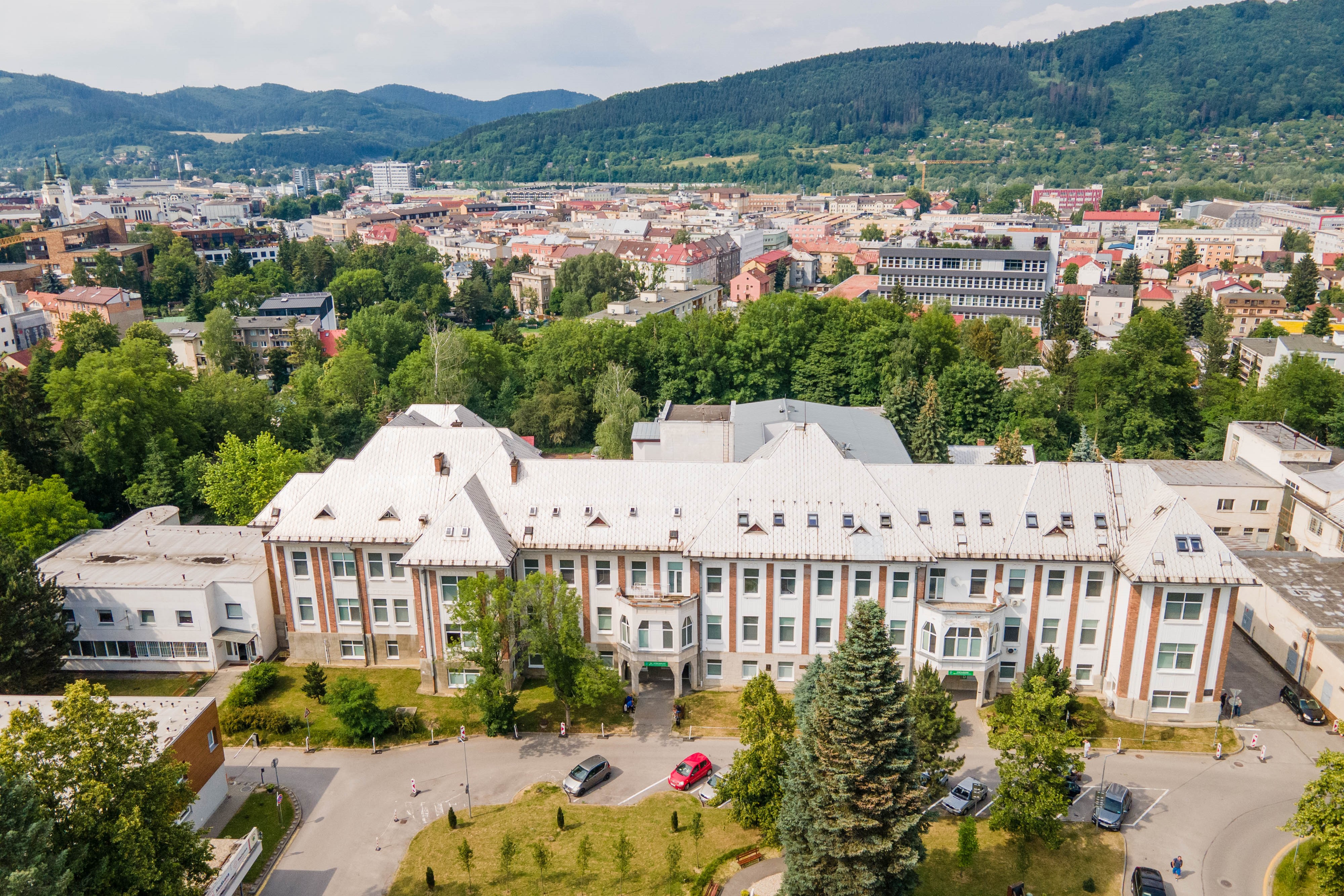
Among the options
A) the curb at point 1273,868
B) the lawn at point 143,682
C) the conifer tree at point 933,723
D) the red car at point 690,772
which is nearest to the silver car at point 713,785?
the red car at point 690,772

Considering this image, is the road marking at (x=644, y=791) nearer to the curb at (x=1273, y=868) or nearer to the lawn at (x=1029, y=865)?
the lawn at (x=1029, y=865)

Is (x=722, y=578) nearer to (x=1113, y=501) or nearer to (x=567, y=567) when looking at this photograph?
(x=567, y=567)

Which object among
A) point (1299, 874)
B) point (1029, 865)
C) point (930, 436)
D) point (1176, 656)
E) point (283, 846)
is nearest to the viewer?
point (1299, 874)

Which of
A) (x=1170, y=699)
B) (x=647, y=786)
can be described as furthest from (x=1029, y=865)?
(x=647, y=786)

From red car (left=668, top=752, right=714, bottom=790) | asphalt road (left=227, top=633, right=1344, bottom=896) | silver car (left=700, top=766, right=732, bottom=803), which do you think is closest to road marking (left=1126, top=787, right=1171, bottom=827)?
asphalt road (left=227, top=633, right=1344, bottom=896)

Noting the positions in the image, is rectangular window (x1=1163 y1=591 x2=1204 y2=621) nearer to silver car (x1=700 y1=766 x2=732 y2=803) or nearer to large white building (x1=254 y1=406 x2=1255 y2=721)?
large white building (x1=254 y1=406 x2=1255 y2=721)

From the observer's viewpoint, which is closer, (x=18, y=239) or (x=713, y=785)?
(x=713, y=785)

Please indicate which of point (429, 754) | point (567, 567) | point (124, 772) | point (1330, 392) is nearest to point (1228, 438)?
point (1330, 392)

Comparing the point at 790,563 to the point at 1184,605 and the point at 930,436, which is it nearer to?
the point at 1184,605
